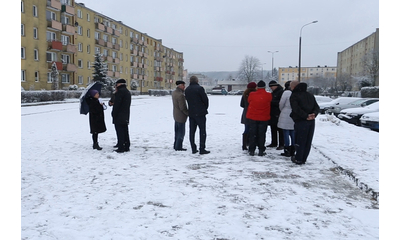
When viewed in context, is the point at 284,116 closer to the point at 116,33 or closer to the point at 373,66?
the point at 373,66

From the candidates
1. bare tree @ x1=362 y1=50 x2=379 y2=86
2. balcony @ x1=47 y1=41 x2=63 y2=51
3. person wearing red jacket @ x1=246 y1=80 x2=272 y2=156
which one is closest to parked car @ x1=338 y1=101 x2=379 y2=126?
person wearing red jacket @ x1=246 y1=80 x2=272 y2=156

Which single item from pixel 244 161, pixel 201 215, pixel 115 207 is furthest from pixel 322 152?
pixel 115 207

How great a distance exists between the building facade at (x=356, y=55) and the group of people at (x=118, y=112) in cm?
6545

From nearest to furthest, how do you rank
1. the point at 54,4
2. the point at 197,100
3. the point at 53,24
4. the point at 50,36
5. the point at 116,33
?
1. the point at 197,100
2. the point at 53,24
3. the point at 54,4
4. the point at 50,36
5. the point at 116,33

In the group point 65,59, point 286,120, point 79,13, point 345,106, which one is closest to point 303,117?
point 286,120

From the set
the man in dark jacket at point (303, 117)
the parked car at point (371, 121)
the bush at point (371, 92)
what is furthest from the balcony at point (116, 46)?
the man in dark jacket at point (303, 117)

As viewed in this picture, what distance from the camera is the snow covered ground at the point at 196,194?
3.43 metres

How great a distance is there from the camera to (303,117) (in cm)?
609

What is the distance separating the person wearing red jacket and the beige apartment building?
30.2 meters

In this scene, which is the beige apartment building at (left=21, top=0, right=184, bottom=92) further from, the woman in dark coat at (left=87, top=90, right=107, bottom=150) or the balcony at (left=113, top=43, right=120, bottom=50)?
the woman in dark coat at (left=87, top=90, right=107, bottom=150)

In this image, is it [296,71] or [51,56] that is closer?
[51,56]

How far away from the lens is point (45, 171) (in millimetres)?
5816

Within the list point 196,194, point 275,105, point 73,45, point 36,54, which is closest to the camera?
point 196,194

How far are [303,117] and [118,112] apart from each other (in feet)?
13.7
